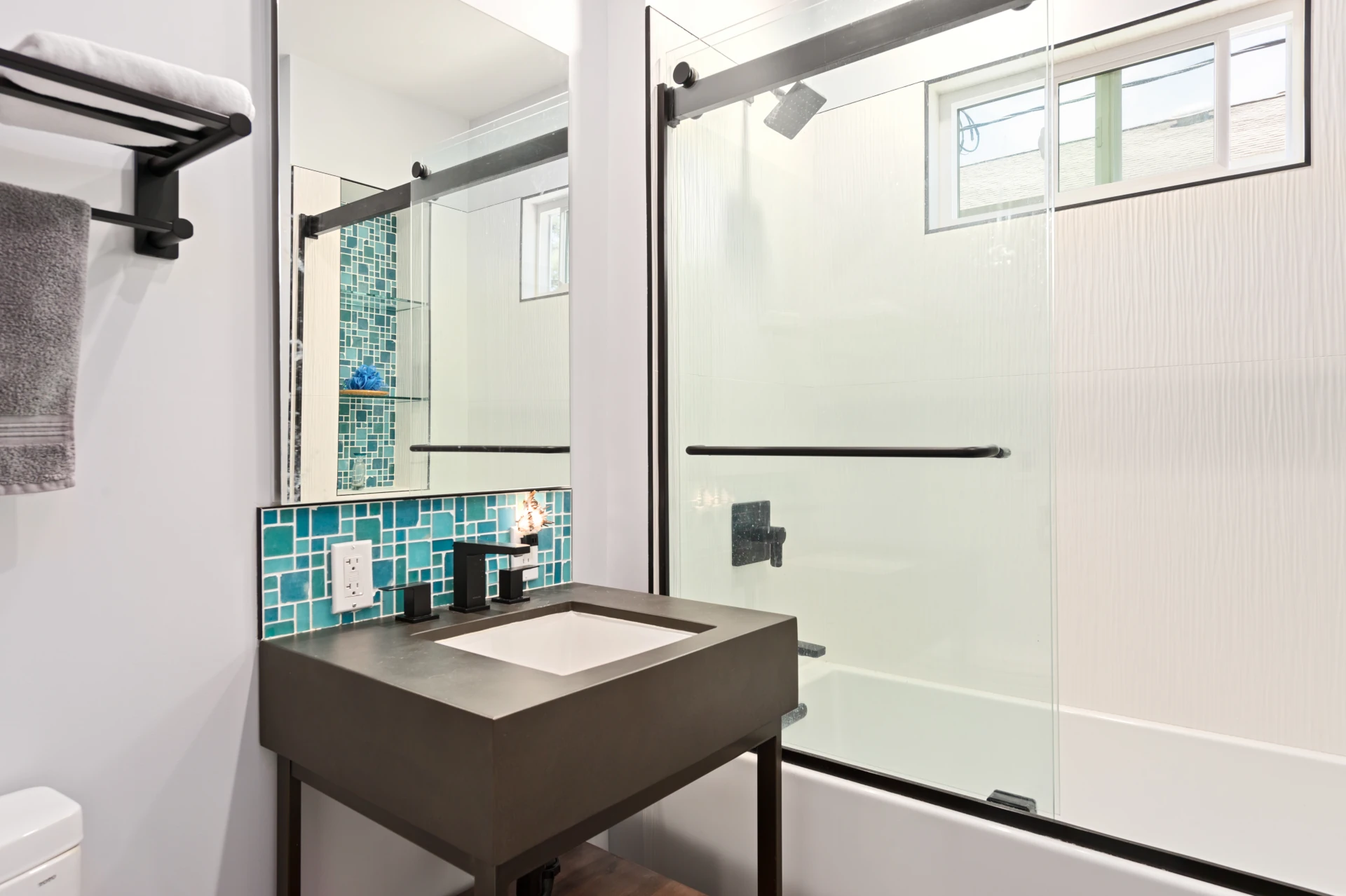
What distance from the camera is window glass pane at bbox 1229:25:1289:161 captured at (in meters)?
1.83

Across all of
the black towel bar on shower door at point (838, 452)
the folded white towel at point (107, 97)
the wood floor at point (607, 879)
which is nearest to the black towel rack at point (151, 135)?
the folded white towel at point (107, 97)

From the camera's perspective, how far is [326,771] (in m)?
1.08

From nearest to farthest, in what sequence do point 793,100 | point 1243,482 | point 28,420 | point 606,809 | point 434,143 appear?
point 28,420 → point 606,809 → point 434,143 → point 793,100 → point 1243,482

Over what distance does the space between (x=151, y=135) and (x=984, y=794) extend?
1.69 metres

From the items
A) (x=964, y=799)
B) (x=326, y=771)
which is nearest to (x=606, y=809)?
(x=326, y=771)

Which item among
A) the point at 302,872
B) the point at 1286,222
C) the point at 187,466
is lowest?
the point at 302,872

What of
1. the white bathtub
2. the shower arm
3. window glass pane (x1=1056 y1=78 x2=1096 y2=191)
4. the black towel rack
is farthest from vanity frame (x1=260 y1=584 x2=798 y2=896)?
window glass pane (x1=1056 y1=78 x2=1096 y2=191)

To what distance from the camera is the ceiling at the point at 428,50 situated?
4.27 ft

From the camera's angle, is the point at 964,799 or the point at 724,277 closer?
the point at 964,799

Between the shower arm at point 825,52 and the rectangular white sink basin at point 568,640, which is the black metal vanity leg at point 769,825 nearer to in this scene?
the rectangular white sink basin at point 568,640

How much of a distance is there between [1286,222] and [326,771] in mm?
2351

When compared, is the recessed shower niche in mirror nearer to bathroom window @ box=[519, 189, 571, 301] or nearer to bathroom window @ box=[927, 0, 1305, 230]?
bathroom window @ box=[519, 189, 571, 301]

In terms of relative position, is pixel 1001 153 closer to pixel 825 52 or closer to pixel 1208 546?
pixel 825 52

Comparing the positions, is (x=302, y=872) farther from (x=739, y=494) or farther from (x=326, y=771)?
(x=739, y=494)
